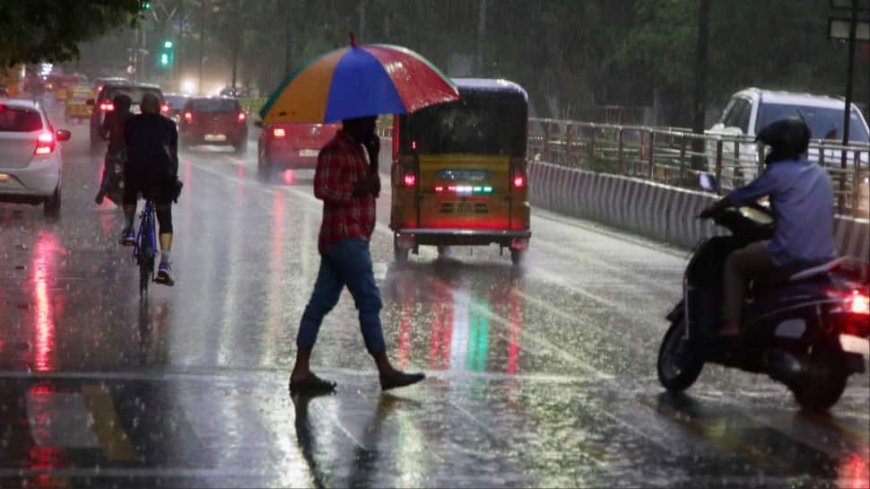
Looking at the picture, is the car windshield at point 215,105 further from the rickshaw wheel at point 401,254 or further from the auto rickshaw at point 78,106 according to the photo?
the rickshaw wheel at point 401,254

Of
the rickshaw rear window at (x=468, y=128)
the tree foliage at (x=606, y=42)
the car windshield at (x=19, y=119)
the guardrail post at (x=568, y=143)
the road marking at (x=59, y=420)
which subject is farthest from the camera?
the tree foliage at (x=606, y=42)

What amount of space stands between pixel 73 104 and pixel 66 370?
7021 cm

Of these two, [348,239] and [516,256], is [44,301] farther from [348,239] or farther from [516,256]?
[516,256]

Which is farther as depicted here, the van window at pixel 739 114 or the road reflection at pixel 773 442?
the van window at pixel 739 114

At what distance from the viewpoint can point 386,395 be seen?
37.1 ft

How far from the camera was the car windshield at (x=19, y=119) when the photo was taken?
27.0m

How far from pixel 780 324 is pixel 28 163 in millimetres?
17546

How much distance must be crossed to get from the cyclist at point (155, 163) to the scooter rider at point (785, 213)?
6532mm

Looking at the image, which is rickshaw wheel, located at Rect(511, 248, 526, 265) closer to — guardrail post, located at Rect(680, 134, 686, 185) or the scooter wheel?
guardrail post, located at Rect(680, 134, 686, 185)

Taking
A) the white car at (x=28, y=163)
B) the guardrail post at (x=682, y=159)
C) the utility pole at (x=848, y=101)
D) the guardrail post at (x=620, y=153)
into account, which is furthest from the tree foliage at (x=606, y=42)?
the utility pole at (x=848, y=101)

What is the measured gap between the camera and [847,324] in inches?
417

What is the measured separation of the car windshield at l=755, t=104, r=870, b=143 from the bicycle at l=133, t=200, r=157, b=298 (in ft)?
53.8

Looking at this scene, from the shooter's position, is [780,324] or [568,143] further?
[568,143]

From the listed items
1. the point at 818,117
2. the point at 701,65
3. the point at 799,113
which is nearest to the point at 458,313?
the point at 701,65
